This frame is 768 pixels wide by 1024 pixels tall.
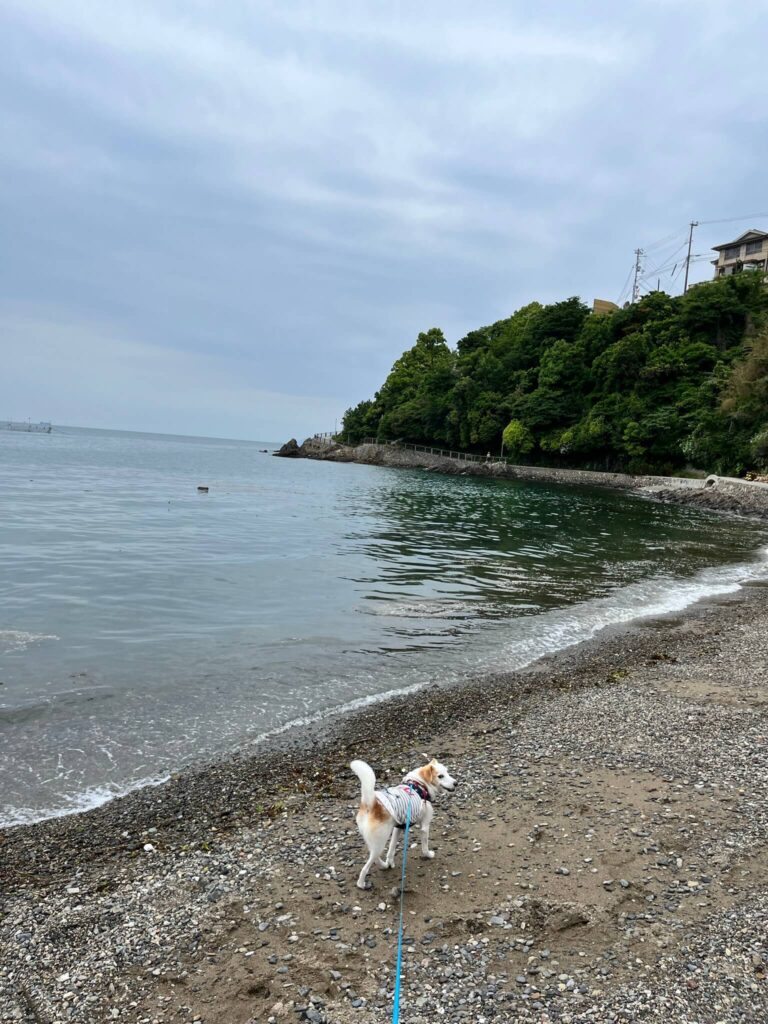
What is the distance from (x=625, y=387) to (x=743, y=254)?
130 ft

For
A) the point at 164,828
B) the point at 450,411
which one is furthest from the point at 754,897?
the point at 450,411

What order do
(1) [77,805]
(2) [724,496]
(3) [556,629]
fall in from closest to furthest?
(1) [77,805], (3) [556,629], (2) [724,496]

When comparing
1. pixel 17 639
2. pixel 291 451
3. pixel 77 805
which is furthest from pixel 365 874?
pixel 291 451

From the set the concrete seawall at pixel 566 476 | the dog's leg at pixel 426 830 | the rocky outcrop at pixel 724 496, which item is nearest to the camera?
the dog's leg at pixel 426 830

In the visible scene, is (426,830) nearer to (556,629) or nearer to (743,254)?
(556,629)

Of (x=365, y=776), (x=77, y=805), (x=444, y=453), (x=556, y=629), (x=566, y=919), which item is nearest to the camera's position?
(x=566, y=919)

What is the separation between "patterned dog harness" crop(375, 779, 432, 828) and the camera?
16.6ft

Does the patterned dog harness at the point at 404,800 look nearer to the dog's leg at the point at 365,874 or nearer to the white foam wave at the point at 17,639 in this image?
the dog's leg at the point at 365,874

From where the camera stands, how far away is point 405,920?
15.5 ft

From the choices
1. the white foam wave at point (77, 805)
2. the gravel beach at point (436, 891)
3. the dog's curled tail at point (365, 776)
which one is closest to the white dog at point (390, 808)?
the dog's curled tail at point (365, 776)

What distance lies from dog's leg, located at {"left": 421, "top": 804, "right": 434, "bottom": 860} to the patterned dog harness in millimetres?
52

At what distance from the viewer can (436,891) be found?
5023 mm

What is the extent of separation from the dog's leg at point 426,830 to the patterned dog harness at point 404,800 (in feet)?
0.17

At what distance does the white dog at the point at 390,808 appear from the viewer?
4895 millimetres
